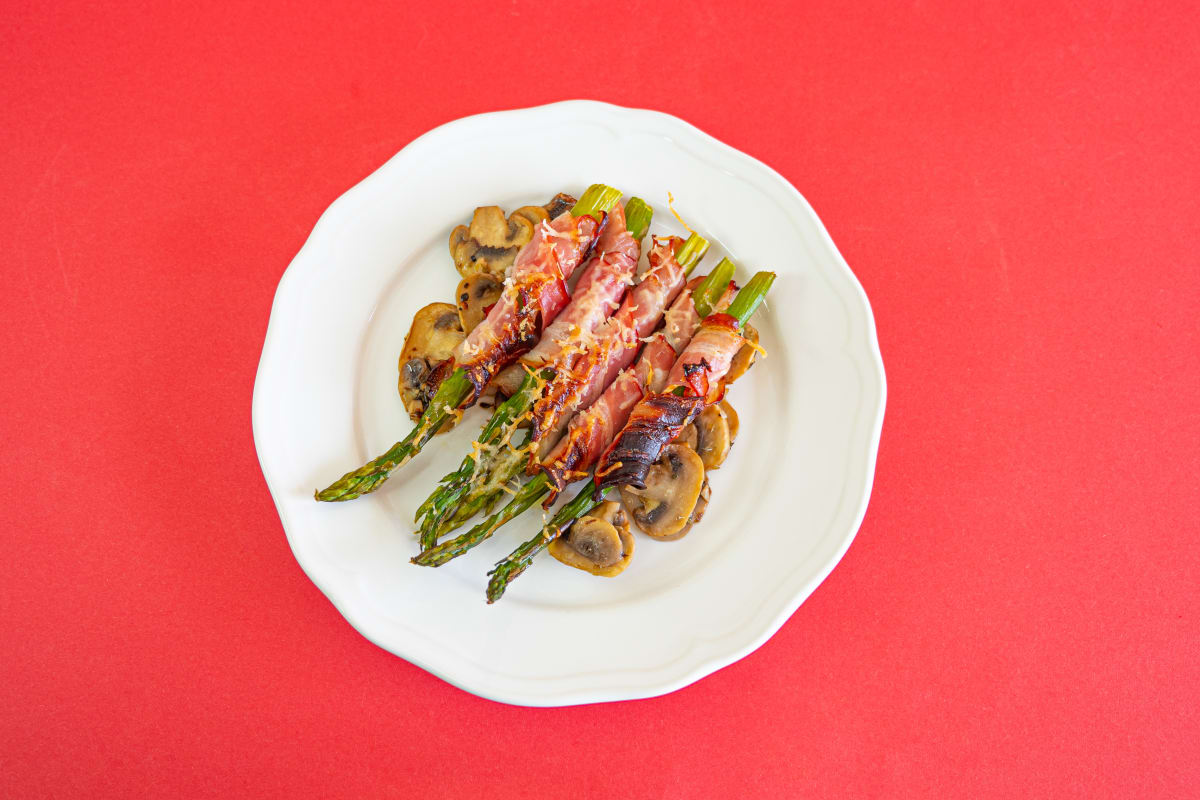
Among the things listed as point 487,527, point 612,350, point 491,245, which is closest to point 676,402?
point 612,350

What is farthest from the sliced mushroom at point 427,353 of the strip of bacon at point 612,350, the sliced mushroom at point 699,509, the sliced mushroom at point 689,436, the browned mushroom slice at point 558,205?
the sliced mushroom at point 699,509

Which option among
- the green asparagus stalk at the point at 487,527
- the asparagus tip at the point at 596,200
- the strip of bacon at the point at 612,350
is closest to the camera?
the green asparagus stalk at the point at 487,527

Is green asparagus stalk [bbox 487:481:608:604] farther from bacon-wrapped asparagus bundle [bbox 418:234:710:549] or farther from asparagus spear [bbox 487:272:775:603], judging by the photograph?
bacon-wrapped asparagus bundle [bbox 418:234:710:549]

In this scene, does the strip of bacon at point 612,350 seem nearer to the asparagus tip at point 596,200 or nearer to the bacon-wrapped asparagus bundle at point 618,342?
the bacon-wrapped asparagus bundle at point 618,342

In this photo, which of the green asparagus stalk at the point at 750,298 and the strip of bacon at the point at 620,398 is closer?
the strip of bacon at the point at 620,398

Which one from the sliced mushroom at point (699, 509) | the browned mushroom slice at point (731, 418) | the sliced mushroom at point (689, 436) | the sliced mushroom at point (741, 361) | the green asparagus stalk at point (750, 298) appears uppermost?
the green asparagus stalk at point (750, 298)

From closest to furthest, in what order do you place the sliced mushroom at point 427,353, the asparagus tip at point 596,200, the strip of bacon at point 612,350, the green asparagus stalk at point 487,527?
the green asparagus stalk at point 487,527, the strip of bacon at point 612,350, the sliced mushroom at point 427,353, the asparagus tip at point 596,200

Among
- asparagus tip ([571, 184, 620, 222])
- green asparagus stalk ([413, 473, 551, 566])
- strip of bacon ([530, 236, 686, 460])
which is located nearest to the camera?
green asparagus stalk ([413, 473, 551, 566])

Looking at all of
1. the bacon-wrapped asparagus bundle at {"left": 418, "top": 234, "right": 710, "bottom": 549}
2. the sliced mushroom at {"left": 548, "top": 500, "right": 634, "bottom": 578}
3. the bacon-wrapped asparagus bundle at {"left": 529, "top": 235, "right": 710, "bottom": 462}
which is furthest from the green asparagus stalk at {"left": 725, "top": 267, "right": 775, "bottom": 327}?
the sliced mushroom at {"left": 548, "top": 500, "right": 634, "bottom": 578}
